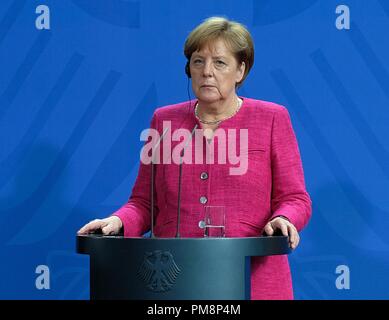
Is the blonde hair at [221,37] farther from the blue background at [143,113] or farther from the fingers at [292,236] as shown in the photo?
the blue background at [143,113]

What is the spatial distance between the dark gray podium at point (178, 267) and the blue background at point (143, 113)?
1.43 metres

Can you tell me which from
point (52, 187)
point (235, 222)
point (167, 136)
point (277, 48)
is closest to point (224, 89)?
point (167, 136)

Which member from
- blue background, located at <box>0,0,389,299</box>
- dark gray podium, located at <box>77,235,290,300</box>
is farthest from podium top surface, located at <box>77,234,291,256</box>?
blue background, located at <box>0,0,389,299</box>

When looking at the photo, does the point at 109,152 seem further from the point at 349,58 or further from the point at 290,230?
the point at 290,230

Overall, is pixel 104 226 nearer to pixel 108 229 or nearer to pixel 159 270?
pixel 108 229

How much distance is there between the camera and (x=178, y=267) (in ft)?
7.05

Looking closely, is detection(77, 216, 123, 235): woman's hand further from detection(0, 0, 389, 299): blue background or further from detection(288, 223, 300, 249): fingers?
detection(0, 0, 389, 299): blue background

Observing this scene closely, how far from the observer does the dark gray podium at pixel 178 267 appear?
2148mm

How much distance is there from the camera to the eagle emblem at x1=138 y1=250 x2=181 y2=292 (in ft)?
7.03

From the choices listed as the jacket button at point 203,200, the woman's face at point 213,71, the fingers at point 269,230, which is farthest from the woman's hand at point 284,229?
the woman's face at point 213,71

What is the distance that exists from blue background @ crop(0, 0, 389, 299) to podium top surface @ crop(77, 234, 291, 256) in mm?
1336

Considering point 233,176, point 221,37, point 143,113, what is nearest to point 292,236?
point 233,176

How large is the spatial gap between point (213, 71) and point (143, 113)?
1.04 meters

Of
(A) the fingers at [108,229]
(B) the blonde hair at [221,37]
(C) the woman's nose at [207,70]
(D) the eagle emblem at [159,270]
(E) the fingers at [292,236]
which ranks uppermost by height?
(B) the blonde hair at [221,37]
